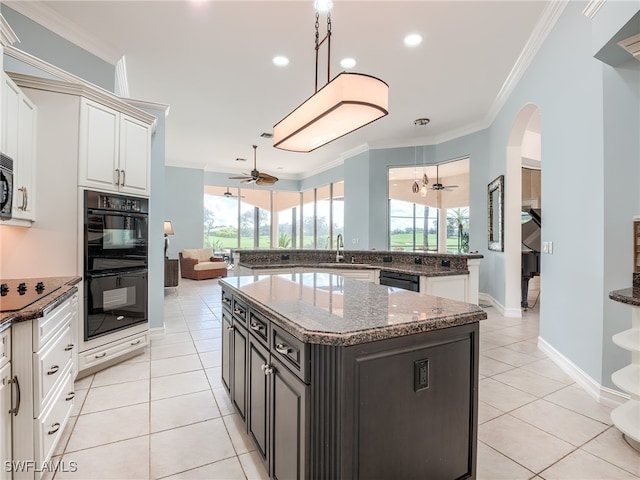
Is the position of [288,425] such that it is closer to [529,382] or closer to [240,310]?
[240,310]

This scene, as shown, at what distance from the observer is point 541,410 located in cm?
235

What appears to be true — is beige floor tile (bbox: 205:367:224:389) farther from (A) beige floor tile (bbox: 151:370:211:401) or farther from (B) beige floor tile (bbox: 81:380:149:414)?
(B) beige floor tile (bbox: 81:380:149:414)

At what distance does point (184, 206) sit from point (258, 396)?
8561mm

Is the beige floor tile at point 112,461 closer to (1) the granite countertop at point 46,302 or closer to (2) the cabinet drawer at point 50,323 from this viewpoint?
(2) the cabinet drawer at point 50,323

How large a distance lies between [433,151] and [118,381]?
6518 mm

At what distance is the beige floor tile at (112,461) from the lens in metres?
1.71

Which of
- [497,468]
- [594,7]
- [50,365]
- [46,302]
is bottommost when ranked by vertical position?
[497,468]

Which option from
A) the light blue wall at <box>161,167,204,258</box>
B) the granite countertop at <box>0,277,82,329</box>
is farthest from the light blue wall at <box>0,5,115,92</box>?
the light blue wall at <box>161,167,204,258</box>

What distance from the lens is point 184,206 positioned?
9.32 m

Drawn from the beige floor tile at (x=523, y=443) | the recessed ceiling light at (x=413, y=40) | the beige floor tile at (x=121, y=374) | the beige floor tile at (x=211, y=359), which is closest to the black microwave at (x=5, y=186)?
the beige floor tile at (x=121, y=374)

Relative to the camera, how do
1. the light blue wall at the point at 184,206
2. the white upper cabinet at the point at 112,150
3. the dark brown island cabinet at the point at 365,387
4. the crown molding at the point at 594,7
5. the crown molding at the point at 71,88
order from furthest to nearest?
1. the light blue wall at the point at 184,206
2. the white upper cabinet at the point at 112,150
3. the crown molding at the point at 71,88
4. the crown molding at the point at 594,7
5. the dark brown island cabinet at the point at 365,387

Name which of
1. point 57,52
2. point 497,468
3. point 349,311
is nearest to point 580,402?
point 497,468

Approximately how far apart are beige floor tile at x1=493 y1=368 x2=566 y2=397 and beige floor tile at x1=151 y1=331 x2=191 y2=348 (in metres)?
3.33

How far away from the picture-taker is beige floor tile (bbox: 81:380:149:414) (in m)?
2.39
